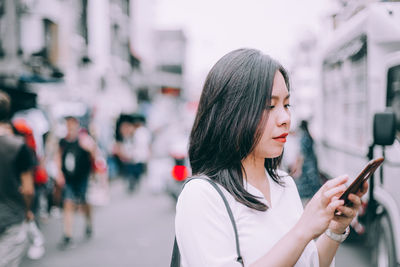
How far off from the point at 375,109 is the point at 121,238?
4.33 metres

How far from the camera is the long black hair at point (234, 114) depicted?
1455 mm

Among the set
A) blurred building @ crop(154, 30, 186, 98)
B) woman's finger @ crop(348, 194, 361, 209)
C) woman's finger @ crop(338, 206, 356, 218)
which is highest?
blurred building @ crop(154, 30, 186, 98)

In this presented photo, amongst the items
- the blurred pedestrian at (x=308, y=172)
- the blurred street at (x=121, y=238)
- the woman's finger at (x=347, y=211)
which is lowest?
the blurred street at (x=121, y=238)

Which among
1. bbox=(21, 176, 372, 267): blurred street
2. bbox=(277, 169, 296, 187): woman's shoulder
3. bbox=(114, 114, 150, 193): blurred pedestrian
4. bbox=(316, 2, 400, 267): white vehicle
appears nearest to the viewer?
bbox=(277, 169, 296, 187): woman's shoulder

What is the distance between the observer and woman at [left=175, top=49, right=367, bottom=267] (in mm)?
1309

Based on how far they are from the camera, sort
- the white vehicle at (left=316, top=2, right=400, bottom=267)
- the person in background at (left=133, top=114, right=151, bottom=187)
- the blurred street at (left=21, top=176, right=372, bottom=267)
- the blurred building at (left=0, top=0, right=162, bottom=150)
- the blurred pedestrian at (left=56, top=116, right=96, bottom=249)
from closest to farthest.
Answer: the white vehicle at (left=316, top=2, right=400, bottom=267), the blurred street at (left=21, top=176, right=372, bottom=267), the blurred pedestrian at (left=56, top=116, right=96, bottom=249), the blurred building at (left=0, top=0, right=162, bottom=150), the person in background at (left=133, top=114, right=151, bottom=187)

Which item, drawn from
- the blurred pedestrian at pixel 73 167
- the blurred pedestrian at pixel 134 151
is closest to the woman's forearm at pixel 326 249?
the blurred pedestrian at pixel 73 167

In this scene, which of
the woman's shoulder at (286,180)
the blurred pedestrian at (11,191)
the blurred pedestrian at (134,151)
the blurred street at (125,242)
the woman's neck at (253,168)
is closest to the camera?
the woman's neck at (253,168)

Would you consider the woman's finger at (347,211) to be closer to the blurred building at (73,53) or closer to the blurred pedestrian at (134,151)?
the blurred building at (73,53)

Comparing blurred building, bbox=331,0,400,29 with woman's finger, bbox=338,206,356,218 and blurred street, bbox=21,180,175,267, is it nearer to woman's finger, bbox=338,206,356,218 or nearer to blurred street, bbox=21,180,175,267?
woman's finger, bbox=338,206,356,218

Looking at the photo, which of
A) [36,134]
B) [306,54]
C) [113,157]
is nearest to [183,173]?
[36,134]

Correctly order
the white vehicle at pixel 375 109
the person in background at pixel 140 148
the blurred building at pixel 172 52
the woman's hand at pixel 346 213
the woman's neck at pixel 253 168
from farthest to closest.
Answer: the blurred building at pixel 172 52
the person in background at pixel 140 148
the white vehicle at pixel 375 109
the woman's neck at pixel 253 168
the woman's hand at pixel 346 213

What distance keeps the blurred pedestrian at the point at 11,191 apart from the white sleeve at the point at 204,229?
6.94 ft

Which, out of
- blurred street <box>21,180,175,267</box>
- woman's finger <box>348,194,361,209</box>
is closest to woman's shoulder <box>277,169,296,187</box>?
woman's finger <box>348,194,361,209</box>
